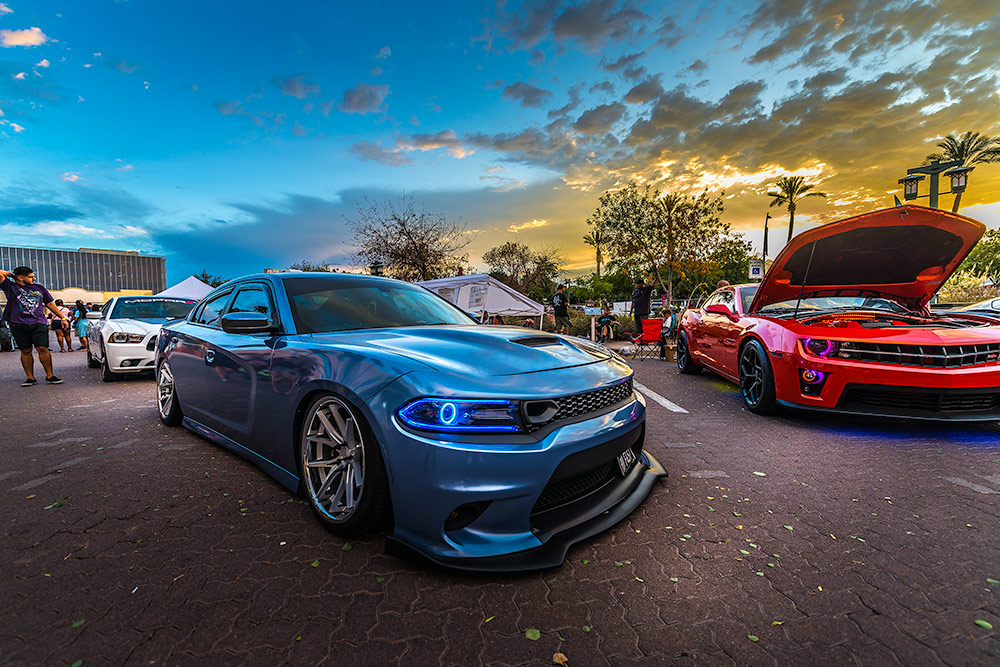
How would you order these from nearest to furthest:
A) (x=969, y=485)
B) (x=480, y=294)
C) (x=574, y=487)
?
(x=574, y=487) → (x=969, y=485) → (x=480, y=294)

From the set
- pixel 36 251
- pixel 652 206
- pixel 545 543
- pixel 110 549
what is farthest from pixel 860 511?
pixel 36 251

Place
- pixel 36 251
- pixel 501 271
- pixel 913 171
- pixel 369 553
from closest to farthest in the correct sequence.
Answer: pixel 369 553 < pixel 913 171 < pixel 501 271 < pixel 36 251

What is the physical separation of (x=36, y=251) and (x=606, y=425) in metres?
138

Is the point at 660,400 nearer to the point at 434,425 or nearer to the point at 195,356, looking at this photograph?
the point at 434,425

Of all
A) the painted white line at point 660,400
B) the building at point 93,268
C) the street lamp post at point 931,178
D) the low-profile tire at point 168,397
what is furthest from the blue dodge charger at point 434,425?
the building at point 93,268

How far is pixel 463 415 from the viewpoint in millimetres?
1864

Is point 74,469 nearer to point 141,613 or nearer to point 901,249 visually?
point 141,613

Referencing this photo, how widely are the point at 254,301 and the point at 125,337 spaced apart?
6.34m

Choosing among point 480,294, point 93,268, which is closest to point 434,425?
point 480,294

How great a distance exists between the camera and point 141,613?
→ 5.69ft

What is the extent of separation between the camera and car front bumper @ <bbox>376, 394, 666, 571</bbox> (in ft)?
5.98

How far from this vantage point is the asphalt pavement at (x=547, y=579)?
1545 millimetres

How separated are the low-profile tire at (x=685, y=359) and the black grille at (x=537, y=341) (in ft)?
18.6

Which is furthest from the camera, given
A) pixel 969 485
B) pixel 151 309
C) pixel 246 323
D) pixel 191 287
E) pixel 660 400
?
pixel 191 287
